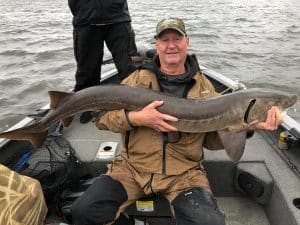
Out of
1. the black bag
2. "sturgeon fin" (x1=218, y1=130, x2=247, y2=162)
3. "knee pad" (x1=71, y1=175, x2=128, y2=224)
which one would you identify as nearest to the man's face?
"sturgeon fin" (x1=218, y1=130, x2=247, y2=162)

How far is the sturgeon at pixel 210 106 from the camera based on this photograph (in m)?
3.06

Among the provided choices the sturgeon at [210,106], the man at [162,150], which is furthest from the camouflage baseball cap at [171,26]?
the sturgeon at [210,106]

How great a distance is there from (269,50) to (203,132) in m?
11.7

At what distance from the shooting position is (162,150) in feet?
10.5

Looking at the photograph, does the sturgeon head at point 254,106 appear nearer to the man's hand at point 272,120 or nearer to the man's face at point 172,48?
the man's hand at point 272,120

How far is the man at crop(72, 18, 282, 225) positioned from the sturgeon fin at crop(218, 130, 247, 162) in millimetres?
117

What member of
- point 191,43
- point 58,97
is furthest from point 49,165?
point 191,43

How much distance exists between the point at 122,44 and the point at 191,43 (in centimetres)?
1000

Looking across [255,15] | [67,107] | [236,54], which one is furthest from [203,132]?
[255,15]

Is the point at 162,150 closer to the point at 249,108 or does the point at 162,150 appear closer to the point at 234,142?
the point at 234,142

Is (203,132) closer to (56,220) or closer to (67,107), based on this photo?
(67,107)

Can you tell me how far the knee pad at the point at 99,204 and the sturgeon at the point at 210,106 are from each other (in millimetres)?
621

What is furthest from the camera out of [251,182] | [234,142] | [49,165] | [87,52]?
[87,52]

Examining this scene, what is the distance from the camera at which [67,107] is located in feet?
10.8
